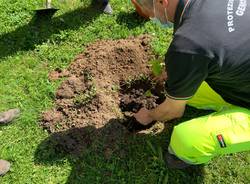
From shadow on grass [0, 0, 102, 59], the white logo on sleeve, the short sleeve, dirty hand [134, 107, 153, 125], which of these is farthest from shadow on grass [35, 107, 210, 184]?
the white logo on sleeve

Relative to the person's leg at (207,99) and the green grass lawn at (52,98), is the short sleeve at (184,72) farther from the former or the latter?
the green grass lawn at (52,98)

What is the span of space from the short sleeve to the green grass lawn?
935mm

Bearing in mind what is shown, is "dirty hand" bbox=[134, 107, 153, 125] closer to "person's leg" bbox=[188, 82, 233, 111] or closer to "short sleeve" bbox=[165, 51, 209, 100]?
"person's leg" bbox=[188, 82, 233, 111]

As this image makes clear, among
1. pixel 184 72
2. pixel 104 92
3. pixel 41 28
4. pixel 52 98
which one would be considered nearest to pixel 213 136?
pixel 184 72

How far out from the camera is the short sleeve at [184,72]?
8.96ft

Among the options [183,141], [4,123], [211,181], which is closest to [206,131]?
[183,141]

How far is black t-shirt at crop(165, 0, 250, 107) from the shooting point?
2689mm

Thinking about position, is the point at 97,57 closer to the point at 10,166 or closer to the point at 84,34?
the point at 84,34

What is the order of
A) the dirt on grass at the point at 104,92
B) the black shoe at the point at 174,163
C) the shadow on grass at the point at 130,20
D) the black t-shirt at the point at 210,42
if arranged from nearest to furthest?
the black t-shirt at the point at 210,42 → the black shoe at the point at 174,163 → the dirt on grass at the point at 104,92 → the shadow on grass at the point at 130,20

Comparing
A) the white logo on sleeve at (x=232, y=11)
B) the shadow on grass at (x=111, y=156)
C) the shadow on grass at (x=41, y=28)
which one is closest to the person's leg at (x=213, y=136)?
the shadow on grass at (x=111, y=156)

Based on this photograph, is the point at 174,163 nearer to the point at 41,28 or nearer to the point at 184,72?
the point at 184,72

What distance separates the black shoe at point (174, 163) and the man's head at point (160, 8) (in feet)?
3.98

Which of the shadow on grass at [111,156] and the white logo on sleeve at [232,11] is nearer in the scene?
the white logo on sleeve at [232,11]

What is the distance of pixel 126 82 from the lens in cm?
419
